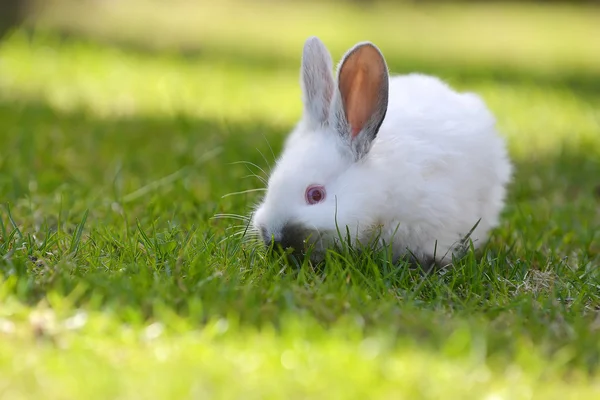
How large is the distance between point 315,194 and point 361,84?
498 millimetres

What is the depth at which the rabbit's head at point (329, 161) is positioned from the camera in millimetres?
3072

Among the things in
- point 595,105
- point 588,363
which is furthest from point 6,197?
point 595,105

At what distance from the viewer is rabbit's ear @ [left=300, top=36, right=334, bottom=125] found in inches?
136

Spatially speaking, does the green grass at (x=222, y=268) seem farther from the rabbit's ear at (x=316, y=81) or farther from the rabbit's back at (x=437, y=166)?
the rabbit's ear at (x=316, y=81)

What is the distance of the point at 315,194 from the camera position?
3146 millimetres

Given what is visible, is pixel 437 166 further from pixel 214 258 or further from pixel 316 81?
pixel 214 258

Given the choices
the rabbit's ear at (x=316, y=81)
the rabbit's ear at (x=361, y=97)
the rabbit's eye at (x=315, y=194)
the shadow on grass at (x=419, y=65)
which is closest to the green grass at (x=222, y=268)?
the shadow on grass at (x=419, y=65)

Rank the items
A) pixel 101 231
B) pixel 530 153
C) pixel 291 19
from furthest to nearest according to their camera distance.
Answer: pixel 291 19 < pixel 530 153 < pixel 101 231

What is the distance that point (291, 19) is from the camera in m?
13.0

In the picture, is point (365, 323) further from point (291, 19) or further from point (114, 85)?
point (291, 19)

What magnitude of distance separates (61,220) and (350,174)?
49.4 inches

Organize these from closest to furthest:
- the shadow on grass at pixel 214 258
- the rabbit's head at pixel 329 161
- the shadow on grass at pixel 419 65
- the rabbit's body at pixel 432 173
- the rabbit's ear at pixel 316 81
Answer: the shadow on grass at pixel 214 258 < the rabbit's head at pixel 329 161 < the rabbit's body at pixel 432 173 < the rabbit's ear at pixel 316 81 < the shadow on grass at pixel 419 65

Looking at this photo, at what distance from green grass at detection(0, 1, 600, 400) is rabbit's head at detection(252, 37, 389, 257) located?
0.14 metres

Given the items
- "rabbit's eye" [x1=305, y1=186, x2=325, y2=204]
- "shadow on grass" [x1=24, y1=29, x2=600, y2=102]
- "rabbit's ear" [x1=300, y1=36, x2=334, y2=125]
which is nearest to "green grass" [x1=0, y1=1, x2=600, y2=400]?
"shadow on grass" [x1=24, y1=29, x2=600, y2=102]
